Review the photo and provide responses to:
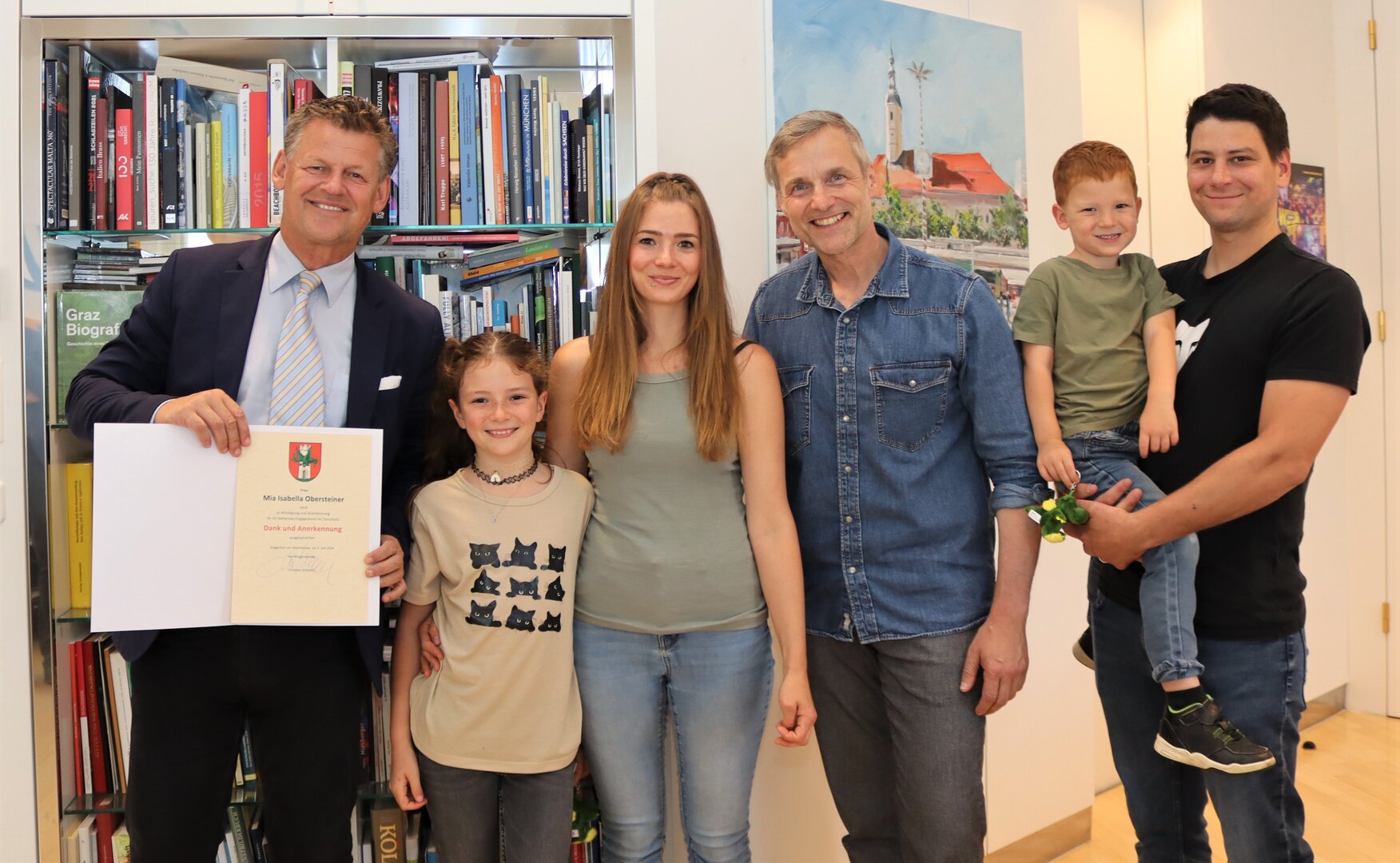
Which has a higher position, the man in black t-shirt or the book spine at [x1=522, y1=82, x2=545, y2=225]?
the book spine at [x1=522, y1=82, x2=545, y2=225]

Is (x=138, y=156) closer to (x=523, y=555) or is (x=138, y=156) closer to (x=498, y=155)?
(x=498, y=155)

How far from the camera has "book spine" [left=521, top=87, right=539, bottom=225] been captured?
213 cm

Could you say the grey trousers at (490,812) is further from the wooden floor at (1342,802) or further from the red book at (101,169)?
the wooden floor at (1342,802)

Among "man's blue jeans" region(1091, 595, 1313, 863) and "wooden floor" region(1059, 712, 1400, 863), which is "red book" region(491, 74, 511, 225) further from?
Answer: "wooden floor" region(1059, 712, 1400, 863)

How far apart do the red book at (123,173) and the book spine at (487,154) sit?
31.3 inches

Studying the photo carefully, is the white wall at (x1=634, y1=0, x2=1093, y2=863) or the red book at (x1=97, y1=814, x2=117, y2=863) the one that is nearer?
the red book at (x1=97, y1=814, x2=117, y2=863)

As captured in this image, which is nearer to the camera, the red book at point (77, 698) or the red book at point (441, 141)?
the red book at point (77, 698)

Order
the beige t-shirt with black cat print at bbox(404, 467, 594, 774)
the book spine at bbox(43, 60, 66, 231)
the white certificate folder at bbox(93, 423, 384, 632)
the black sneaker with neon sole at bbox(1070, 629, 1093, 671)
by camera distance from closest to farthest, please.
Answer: the white certificate folder at bbox(93, 423, 384, 632) < the beige t-shirt with black cat print at bbox(404, 467, 594, 774) < the book spine at bbox(43, 60, 66, 231) < the black sneaker with neon sole at bbox(1070, 629, 1093, 671)

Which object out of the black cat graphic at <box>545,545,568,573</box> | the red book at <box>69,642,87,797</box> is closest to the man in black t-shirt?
the black cat graphic at <box>545,545,568,573</box>

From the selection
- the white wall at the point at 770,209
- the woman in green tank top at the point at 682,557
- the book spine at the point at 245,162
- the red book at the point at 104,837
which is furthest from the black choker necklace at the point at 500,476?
the red book at the point at 104,837

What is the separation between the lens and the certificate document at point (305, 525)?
5.39 ft

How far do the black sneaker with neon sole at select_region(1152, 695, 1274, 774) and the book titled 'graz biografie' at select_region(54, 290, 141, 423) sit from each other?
2.38 meters

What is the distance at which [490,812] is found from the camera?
5.79 feet

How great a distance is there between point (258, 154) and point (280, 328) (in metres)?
0.56
